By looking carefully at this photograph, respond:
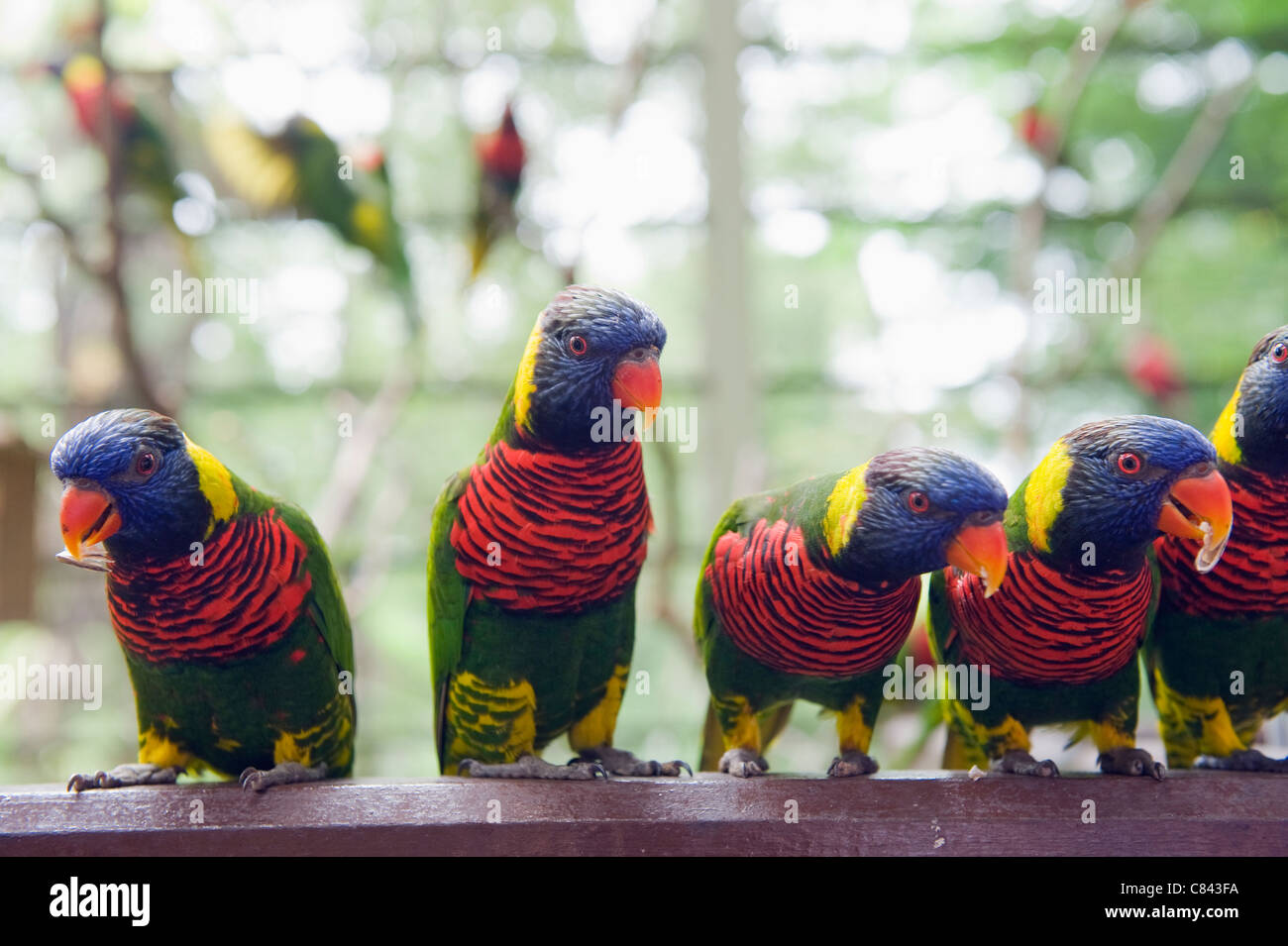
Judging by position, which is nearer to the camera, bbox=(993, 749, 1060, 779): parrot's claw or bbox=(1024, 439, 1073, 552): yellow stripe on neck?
bbox=(1024, 439, 1073, 552): yellow stripe on neck

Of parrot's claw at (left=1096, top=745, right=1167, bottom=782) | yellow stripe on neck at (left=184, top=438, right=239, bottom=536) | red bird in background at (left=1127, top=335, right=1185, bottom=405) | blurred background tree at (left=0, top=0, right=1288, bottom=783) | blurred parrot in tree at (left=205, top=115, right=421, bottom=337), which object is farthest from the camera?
blurred background tree at (left=0, top=0, right=1288, bottom=783)

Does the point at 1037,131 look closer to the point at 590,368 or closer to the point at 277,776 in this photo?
the point at 590,368

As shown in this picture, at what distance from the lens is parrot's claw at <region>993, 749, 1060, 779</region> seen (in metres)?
1.76

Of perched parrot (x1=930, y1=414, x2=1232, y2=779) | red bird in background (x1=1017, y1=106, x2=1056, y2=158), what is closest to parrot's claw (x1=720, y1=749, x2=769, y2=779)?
perched parrot (x1=930, y1=414, x2=1232, y2=779)

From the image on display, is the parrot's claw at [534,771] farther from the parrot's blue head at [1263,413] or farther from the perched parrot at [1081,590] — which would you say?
the parrot's blue head at [1263,413]

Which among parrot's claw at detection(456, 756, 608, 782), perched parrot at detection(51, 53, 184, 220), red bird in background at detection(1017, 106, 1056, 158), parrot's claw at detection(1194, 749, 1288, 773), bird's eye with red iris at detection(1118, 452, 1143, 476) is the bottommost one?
A: parrot's claw at detection(1194, 749, 1288, 773)

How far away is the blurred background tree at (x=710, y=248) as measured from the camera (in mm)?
5504

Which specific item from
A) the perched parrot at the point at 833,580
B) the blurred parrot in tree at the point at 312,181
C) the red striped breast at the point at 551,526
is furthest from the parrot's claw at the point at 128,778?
the blurred parrot in tree at the point at 312,181

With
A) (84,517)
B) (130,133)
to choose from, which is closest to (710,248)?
(130,133)

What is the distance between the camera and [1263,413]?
1.68 metres

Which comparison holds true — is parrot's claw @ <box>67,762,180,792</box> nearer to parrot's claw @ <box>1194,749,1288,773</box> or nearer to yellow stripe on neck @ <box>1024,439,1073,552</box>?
yellow stripe on neck @ <box>1024,439,1073,552</box>

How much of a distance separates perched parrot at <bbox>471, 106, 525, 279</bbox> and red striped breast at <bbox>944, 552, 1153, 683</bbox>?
115 inches

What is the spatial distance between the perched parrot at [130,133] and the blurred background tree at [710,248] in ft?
5.15

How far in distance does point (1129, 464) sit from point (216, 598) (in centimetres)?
154
